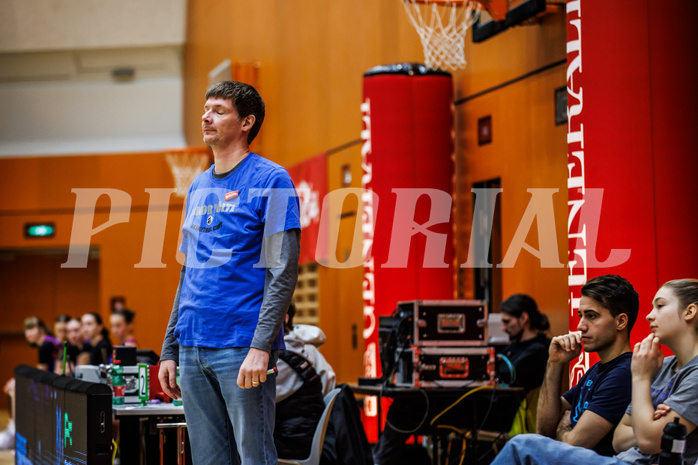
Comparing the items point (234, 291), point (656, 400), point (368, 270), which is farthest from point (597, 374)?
point (368, 270)

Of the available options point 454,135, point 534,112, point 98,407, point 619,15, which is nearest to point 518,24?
point 534,112

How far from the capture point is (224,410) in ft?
8.30

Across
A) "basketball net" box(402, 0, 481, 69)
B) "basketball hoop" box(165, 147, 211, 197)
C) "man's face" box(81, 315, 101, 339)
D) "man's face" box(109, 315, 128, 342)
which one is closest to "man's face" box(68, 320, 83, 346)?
"man's face" box(81, 315, 101, 339)

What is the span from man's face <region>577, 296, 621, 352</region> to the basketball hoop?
35.7 feet

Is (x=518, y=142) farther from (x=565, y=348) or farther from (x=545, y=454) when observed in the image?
(x=545, y=454)

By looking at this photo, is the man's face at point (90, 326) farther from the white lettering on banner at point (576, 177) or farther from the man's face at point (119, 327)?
the white lettering on banner at point (576, 177)

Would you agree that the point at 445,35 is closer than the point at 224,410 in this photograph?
No

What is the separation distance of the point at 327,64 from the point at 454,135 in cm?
307

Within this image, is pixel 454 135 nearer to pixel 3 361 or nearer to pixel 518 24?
pixel 518 24

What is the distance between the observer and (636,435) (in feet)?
9.28

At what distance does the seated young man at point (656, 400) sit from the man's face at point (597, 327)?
0.37 metres

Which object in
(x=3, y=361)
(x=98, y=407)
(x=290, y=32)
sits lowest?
(x=3, y=361)

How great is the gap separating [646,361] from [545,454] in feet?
1.45

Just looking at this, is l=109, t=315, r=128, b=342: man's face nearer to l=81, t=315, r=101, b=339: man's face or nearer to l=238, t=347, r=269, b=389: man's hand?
l=81, t=315, r=101, b=339: man's face
